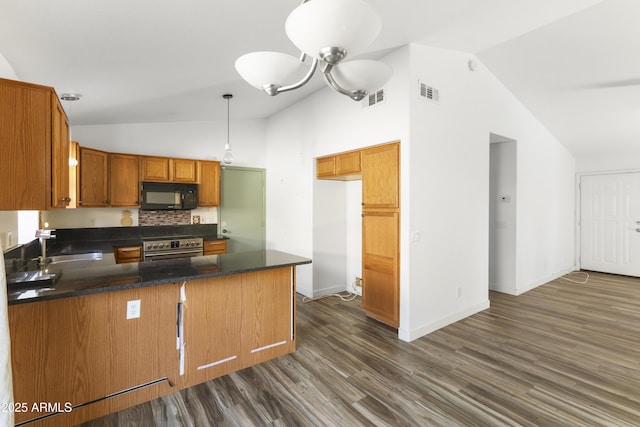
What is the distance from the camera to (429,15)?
2.77m

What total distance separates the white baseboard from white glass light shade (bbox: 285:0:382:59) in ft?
9.42

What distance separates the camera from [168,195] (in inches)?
191

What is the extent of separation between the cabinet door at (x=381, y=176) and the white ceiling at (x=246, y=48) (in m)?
1.07

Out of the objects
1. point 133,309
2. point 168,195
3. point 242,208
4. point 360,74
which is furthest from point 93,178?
point 360,74

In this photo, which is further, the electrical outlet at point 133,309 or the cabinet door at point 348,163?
the cabinet door at point 348,163

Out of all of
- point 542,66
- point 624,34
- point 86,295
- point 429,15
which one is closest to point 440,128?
point 429,15

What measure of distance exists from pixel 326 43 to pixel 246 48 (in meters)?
1.82

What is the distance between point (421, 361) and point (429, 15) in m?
3.07

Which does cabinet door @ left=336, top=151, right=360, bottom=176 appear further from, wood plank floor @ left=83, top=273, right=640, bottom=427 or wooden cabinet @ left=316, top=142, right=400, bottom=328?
wood plank floor @ left=83, top=273, right=640, bottom=427

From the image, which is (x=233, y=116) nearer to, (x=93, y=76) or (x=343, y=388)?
(x=93, y=76)

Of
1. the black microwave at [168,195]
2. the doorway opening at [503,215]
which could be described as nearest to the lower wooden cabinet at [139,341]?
the black microwave at [168,195]

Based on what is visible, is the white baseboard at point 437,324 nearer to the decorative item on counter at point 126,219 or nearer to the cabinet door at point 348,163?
the cabinet door at point 348,163

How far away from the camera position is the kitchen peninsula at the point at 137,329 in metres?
1.91

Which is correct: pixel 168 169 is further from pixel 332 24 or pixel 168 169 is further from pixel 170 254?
pixel 332 24
